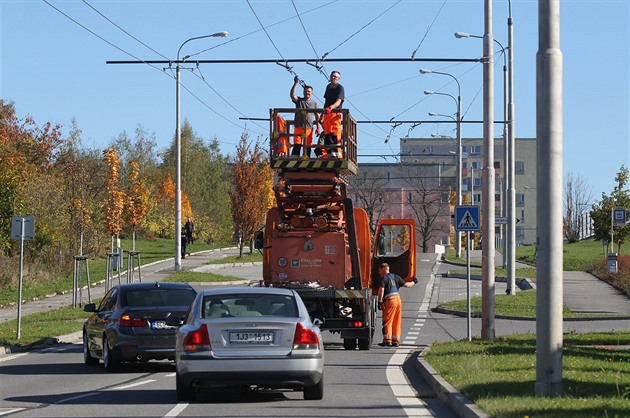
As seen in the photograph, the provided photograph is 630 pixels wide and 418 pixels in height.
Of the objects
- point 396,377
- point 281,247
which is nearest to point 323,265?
point 281,247

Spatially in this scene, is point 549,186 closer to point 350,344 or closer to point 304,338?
point 304,338

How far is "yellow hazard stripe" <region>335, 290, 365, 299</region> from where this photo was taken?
2416 centimetres

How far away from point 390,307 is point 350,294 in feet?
6.09

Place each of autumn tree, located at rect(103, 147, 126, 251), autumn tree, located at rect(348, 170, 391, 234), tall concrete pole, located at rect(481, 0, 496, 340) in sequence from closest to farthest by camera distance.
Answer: tall concrete pole, located at rect(481, 0, 496, 340)
autumn tree, located at rect(103, 147, 126, 251)
autumn tree, located at rect(348, 170, 391, 234)

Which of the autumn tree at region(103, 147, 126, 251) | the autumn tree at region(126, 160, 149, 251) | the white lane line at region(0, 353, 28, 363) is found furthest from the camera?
the autumn tree at region(126, 160, 149, 251)

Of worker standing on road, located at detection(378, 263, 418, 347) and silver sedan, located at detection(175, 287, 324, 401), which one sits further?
worker standing on road, located at detection(378, 263, 418, 347)

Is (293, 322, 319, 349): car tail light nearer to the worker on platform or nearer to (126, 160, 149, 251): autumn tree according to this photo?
the worker on platform

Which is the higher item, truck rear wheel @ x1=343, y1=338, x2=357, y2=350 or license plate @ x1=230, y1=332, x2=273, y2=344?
license plate @ x1=230, y1=332, x2=273, y2=344

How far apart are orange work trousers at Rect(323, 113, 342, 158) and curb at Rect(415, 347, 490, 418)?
6.08 metres

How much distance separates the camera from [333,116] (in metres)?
24.3

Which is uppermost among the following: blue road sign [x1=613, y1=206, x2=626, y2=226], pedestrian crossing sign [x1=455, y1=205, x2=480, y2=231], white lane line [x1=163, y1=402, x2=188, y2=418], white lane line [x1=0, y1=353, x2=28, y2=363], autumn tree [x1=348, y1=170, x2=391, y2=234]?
autumn tree [x1=348, y1=170, x2=391, y2=234]

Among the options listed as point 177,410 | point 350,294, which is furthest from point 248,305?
point 350,294

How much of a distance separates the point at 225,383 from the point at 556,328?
13.1ft

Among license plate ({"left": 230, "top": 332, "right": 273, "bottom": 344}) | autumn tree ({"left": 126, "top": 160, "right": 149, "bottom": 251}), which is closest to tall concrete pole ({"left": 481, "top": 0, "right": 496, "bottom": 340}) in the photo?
license plate ({"left": 230, "top": 332, "right": 273, "bottom": 344})
